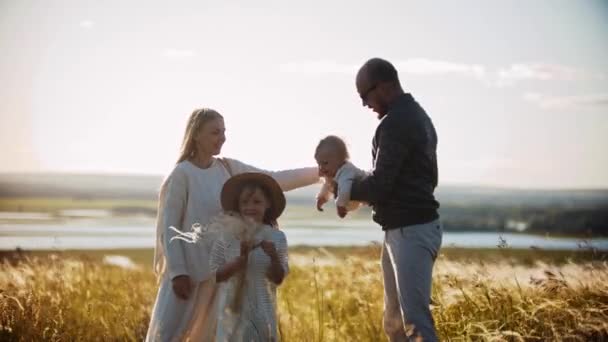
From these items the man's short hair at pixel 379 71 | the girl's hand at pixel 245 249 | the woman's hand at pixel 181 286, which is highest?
the man's short hair at pixel 379 71

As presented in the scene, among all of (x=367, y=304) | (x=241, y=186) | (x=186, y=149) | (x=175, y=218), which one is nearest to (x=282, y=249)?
(x=241, y=186)

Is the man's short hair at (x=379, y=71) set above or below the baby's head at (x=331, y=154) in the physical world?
above

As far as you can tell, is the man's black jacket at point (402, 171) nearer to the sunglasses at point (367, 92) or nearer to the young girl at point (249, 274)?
the sunglasses at point (367, 92)

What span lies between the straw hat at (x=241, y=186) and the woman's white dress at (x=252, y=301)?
1.04 feet

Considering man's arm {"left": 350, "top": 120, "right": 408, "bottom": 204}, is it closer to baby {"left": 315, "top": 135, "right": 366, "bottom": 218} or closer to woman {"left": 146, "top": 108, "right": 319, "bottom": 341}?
baby {"left": 315, "top": 135, "right": 366, "bottom": 218}

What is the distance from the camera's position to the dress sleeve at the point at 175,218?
230 inches

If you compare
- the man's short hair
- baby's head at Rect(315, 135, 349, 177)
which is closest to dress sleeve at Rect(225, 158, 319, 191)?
baby's head at Rect(315, 135, 349, 177)

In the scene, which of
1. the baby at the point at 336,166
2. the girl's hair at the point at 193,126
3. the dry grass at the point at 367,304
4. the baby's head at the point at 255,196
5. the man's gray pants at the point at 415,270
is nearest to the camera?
the man's gray pants at the point at 415,270

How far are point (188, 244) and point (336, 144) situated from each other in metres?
1.36

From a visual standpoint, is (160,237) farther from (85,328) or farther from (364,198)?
(85,328)

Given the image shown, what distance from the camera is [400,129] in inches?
205

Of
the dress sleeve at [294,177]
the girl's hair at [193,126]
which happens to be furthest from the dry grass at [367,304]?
the girl's hair at [193,126]

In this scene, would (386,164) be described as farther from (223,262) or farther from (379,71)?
(223,262)

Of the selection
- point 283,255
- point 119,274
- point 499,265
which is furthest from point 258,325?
point 119,274
